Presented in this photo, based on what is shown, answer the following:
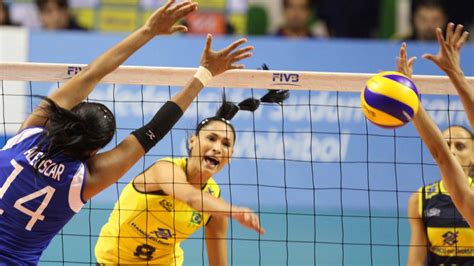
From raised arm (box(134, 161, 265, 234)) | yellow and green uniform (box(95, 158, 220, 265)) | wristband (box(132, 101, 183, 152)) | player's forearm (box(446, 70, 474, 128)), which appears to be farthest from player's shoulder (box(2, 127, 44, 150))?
player's forearm (box(446, 70, 474, 128))

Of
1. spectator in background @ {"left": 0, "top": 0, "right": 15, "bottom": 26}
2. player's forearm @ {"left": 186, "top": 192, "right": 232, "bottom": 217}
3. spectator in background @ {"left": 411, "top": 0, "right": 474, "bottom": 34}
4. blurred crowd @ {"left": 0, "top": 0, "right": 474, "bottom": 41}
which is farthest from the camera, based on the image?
blurred crowd @ {"left": 0, "top": 0, "right": 474, "bottom": 41}

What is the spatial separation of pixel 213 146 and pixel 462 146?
5.90 ft

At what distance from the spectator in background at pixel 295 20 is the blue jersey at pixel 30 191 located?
791cm

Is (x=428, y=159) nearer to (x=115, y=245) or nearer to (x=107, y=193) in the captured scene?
(x=107, y=193)

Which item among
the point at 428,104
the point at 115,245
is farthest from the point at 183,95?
the point at 428,104

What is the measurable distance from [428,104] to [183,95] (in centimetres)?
604

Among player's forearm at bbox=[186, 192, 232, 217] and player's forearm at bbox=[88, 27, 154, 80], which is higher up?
player's forearm at bbox=[88, 27, 154, 80]

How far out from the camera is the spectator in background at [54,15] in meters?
11.3

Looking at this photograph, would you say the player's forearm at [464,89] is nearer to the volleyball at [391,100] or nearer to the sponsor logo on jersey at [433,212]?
the volleyball at [391,100]

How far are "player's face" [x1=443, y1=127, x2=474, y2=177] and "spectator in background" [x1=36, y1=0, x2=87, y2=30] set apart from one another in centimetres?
692

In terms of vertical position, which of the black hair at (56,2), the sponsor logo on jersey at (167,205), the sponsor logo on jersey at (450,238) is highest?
the black hair at (56,2)

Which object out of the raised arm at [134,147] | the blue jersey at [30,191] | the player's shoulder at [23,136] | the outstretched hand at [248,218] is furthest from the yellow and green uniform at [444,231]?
→ the player's shoulder at [23,136]

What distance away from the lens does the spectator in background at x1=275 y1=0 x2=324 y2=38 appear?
11406 millimetres

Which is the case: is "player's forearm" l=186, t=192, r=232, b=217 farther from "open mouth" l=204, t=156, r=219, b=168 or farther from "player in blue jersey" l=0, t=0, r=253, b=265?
"player in blue jersey" l=0, t=0, r=253, b=265
